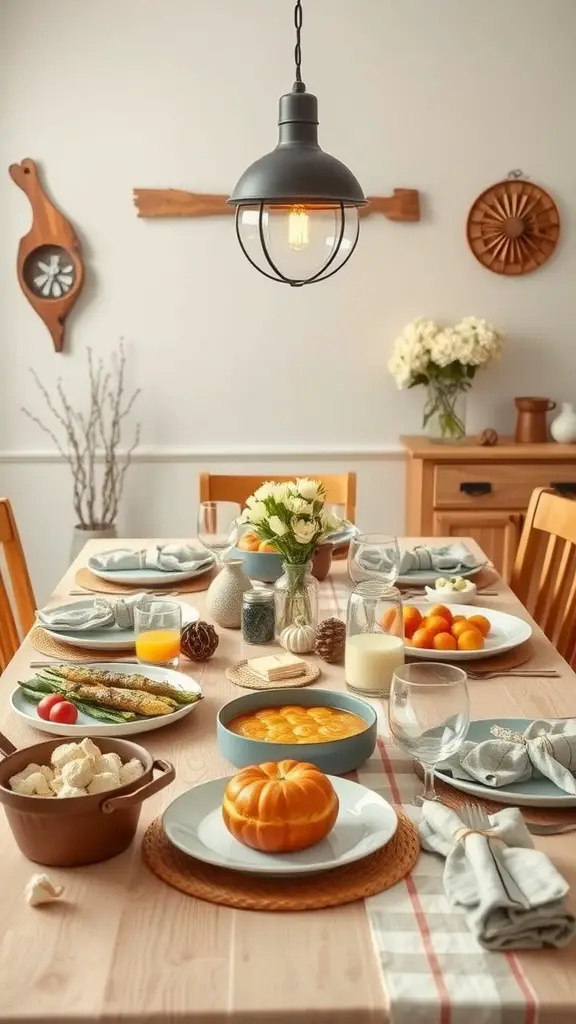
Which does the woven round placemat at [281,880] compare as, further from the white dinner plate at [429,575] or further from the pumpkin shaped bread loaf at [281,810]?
the white dinner plate at [429,575]

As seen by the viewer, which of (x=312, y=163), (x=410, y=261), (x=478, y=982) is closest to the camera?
(x=478, y=982)

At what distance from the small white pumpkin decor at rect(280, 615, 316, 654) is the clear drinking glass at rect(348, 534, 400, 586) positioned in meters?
0.21

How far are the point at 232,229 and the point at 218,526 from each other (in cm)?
207

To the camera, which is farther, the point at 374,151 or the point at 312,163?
the point at 374,151

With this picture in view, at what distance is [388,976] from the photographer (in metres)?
1.02

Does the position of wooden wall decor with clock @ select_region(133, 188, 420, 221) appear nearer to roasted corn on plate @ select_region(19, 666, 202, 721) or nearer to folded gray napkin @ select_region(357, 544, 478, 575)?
folded gray napkin @ select_region(357, 544, 478, 575)

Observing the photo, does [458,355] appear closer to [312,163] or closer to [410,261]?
[410,261]

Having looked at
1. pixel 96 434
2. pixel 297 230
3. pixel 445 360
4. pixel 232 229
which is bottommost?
pixel 96 434

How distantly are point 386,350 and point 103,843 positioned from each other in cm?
322

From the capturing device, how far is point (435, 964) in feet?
3.43

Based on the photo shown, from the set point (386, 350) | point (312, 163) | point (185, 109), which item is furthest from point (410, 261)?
point (312, 163)

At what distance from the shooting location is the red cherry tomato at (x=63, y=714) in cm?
159

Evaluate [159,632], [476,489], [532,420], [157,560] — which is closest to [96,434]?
[476,489]

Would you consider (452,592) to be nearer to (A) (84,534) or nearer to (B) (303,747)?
(B) (303,747)
